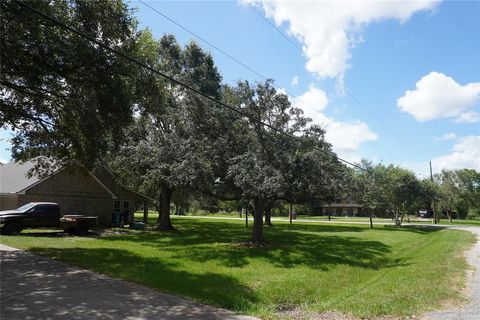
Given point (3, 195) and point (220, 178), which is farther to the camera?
point (3, 195)

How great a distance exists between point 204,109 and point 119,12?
8.15 m

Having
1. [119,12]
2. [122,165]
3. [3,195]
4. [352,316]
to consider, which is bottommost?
[352,316]

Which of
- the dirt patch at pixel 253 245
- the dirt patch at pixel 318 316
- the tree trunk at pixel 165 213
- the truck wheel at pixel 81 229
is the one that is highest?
the tree trunk at pixel 165 213

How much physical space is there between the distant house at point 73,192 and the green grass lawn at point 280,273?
997 cm

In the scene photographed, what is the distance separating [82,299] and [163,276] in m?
3.70

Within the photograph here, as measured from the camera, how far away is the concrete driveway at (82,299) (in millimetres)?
8422

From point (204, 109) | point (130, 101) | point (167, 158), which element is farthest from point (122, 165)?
point (130, 101)

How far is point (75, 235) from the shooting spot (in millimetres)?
26047

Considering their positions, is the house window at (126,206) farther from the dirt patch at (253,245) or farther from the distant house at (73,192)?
the dirt patch at (253,245)

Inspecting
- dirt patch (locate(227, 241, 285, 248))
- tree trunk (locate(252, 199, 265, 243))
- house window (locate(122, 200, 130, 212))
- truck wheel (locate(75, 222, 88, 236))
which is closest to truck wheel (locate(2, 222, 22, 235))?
truck wheel (locate(75, 222, 88, 236))

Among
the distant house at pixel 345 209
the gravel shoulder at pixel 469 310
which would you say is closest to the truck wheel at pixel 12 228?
the gravel shoulder at pixel 469 310

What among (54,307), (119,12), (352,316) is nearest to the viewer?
(54,307)

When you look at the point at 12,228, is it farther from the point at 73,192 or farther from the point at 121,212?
the point at 121,212

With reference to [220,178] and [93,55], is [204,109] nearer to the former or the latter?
[220,178]
